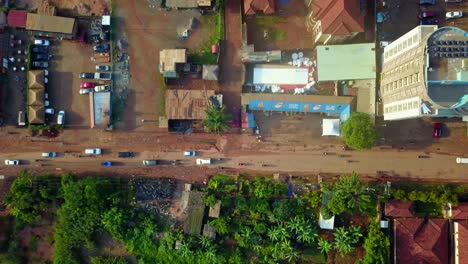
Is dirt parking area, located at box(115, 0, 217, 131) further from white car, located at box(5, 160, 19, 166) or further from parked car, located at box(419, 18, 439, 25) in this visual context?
parked car, located at box(419, 18, 439, 25)

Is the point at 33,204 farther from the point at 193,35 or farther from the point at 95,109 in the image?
the point at 193,35

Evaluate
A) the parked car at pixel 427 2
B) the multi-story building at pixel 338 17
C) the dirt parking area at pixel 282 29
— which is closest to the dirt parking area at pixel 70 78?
the dirt parking area at pixel 282 29

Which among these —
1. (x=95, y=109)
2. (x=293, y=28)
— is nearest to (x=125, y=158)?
(x=95, y=109)

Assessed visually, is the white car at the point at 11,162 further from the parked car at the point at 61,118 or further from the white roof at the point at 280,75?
the white roof at the point at 280,75

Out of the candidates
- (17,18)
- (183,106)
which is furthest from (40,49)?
(183,106)

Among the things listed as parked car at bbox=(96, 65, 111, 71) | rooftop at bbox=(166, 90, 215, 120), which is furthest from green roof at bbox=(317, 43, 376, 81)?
parked car at bbox=(96, 65, 111, 71)

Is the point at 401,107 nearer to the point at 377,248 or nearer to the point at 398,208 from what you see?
the point at 398,208
